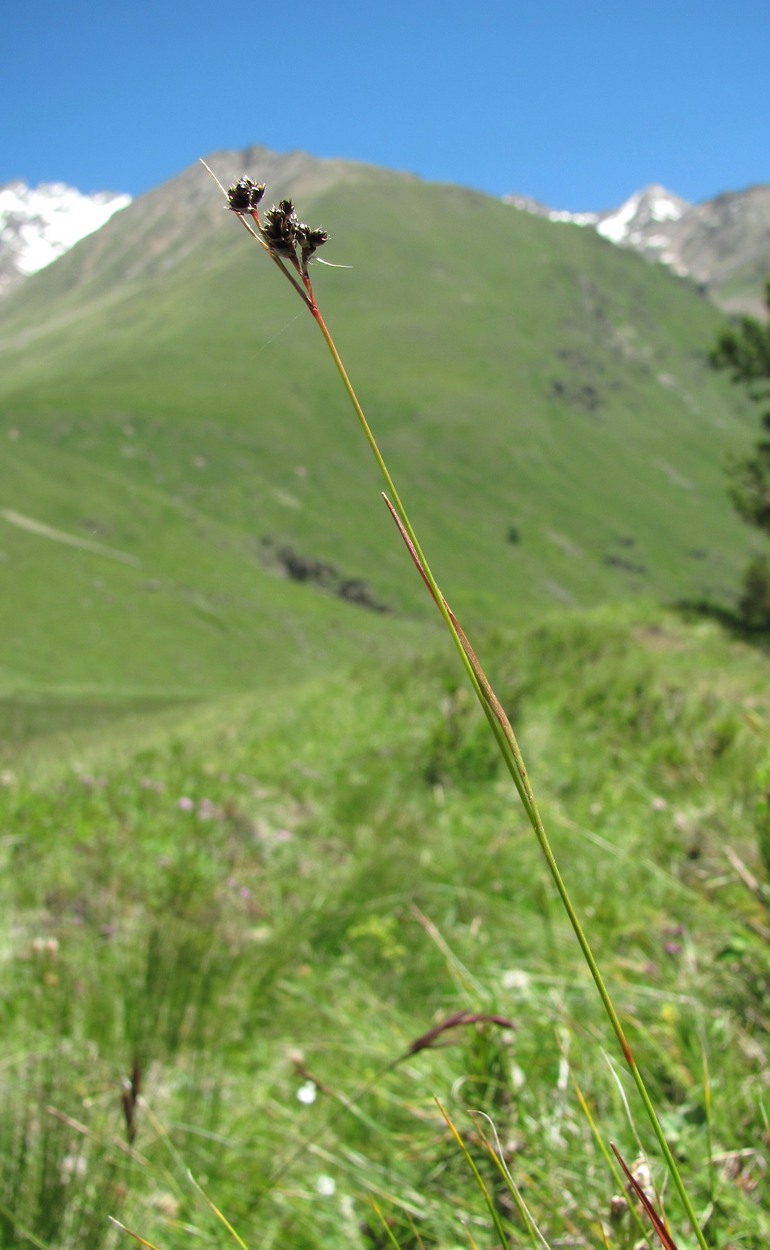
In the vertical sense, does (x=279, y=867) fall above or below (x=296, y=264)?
below

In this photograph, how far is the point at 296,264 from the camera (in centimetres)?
54

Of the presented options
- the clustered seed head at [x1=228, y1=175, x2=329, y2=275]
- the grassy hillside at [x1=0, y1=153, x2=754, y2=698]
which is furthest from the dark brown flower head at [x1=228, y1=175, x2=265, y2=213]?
the grassy hillside at [x1=0, y1=153, x2=754, y2=698]

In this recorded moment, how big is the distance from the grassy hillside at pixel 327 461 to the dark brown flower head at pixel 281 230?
81.1 m

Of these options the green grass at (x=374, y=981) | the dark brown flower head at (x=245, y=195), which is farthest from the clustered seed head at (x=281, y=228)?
the green grass at (x=374, y=981)

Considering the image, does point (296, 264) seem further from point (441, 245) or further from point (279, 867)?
point (441, 245)

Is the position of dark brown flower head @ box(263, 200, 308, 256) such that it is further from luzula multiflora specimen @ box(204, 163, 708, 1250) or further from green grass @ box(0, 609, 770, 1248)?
green grass @ box(0, 609, 770, 1248)

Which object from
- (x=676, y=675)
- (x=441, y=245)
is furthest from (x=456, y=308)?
(x=676, y=675)

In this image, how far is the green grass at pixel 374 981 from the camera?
1.43 meters

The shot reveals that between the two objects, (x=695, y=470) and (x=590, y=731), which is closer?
(x=590, y=731)

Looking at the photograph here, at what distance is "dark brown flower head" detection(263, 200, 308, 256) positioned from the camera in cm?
55

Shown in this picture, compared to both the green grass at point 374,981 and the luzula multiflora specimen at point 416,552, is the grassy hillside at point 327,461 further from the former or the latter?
the luzula multiflora specimen at point 416,552

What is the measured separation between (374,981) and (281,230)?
7.73 feet

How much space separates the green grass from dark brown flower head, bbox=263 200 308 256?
0.89 meters

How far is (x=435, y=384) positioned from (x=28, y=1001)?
5861 inches
